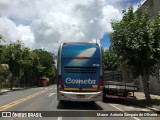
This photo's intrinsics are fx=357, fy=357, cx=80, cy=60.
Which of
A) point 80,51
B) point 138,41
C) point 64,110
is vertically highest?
point 138,41

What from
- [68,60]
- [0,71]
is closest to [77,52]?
[68,60]

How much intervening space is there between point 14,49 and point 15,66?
3.18m

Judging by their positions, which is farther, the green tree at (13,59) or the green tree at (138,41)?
the green tree at (13,59)

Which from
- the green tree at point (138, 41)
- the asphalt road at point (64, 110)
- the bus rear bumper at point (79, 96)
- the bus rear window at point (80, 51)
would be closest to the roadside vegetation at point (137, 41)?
the green tree at point (138, 41)

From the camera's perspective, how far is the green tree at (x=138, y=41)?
24.5 m

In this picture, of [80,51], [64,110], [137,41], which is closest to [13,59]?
[137,41]

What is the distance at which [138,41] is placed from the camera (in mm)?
24484

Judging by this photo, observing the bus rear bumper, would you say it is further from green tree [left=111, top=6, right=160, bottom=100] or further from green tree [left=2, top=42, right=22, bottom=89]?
green tree [left=2, top=42, right=22, bottom=89]

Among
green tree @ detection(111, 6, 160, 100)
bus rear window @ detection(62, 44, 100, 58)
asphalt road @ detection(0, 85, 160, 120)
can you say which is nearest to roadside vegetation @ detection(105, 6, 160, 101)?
green tree @ detection(111, 6, 160, 100)

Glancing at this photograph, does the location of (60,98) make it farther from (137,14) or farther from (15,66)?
(15,66)

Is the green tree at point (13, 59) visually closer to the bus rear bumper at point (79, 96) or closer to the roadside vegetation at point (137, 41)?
the roadside vegetation at point (137, 41)

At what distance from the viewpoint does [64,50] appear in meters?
20.5

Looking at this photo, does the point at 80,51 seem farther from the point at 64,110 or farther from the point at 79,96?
the point at 64,110

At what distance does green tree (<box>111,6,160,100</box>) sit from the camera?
2452 cm
